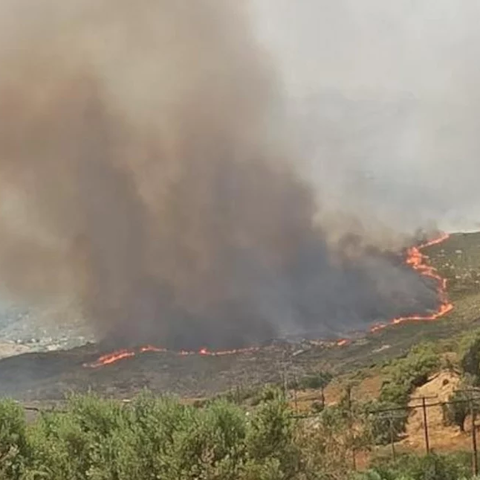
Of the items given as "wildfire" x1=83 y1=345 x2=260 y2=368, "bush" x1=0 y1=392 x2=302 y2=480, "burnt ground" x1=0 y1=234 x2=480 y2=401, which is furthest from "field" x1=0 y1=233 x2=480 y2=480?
"wildfire" x1=83 y1=345 x2=260 y2=368

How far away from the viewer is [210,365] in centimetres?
12175

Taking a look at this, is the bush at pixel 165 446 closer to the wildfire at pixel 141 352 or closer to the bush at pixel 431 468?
the bush at pixel 431 468

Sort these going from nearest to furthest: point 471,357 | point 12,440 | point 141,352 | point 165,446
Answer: point 165,446 < point 12,440 < point 471,357 < point 141,352

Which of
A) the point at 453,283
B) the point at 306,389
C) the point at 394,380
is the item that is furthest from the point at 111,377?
the point at 453,283

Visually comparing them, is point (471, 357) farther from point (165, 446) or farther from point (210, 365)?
point (210, 365)

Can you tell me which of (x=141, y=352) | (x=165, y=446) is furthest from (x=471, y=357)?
(x=141, y=352)

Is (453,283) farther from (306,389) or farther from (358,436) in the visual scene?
(358,436)

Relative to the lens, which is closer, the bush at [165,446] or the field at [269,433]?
the bush at [165,446]

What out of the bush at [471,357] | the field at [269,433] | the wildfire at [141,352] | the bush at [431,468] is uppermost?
the wildfire at [141,352]

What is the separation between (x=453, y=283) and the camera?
166m

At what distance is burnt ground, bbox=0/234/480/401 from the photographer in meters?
99.4

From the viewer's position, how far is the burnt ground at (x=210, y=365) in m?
99.4

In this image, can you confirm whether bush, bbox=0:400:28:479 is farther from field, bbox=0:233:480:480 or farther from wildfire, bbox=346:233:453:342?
wildfire, bbox=346:233:453:342

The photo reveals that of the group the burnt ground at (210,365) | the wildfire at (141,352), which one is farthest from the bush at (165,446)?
the wildfire at (141,352)
